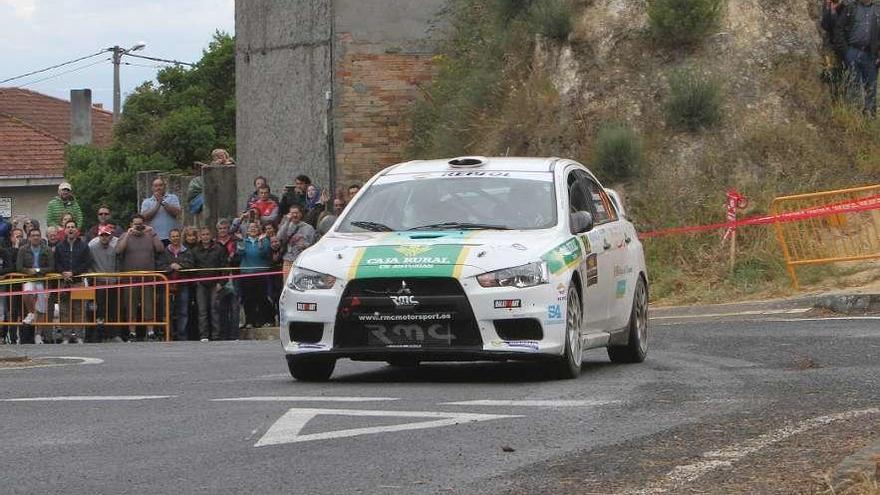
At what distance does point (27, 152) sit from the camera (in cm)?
6581

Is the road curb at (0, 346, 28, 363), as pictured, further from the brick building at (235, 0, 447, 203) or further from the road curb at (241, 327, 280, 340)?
the brick building at (235, 0, 447, 203)

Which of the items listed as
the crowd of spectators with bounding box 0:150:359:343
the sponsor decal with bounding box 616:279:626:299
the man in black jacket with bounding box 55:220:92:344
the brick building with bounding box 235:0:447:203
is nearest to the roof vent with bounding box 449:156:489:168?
the sponsor decal with bounding box 616:279:626:299

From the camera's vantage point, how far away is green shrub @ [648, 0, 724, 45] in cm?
2977

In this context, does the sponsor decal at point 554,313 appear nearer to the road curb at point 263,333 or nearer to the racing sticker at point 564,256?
the racing sticker at point 564,256

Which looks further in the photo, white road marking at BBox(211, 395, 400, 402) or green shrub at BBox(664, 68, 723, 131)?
green shrub at BBox(664, 68, 723, 131)

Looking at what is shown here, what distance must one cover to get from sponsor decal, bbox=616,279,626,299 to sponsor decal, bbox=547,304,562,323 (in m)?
1.94

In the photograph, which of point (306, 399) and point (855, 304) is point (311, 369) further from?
point (855, 304)

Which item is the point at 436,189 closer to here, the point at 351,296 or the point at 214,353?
the point at 351,296

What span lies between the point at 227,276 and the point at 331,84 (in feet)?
30.2

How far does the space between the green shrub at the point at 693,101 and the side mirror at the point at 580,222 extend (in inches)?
613

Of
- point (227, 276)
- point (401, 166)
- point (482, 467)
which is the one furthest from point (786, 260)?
point (482, 467)

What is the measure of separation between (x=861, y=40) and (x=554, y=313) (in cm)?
1640

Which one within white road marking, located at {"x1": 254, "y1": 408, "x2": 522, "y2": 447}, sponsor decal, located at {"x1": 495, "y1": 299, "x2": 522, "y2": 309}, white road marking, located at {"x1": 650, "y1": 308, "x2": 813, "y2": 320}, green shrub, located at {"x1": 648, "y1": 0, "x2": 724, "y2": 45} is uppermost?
green shrub, located at {"x1": 648, "y1": 0, "x2": 724, "y2": 45}

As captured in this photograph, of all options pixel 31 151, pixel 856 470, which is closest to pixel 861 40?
pixel 856 470
